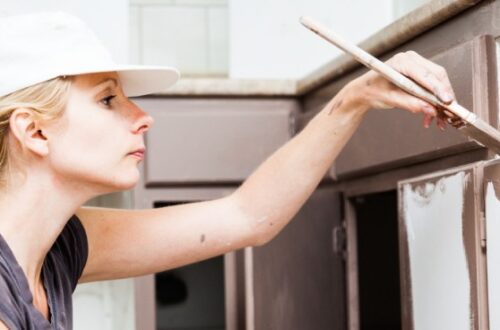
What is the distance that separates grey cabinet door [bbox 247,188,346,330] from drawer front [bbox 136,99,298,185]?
24 centimetres

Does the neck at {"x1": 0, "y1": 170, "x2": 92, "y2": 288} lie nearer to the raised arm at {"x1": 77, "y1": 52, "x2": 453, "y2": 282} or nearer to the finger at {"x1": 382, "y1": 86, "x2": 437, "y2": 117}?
the raised arm at {"x1": 77, "y1": 52, "x2": 453, "y2": 282}

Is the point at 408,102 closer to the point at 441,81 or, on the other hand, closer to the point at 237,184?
the point at 441,81

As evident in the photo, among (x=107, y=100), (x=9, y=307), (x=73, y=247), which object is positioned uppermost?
(x=107, y=100)

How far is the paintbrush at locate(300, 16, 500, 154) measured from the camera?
3.57ft

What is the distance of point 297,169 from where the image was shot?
141 centimetres

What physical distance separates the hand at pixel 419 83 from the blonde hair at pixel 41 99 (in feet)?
1.54

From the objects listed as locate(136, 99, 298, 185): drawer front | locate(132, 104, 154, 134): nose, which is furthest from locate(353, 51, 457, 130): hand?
locate(136, 99, 298, 185): drawer front

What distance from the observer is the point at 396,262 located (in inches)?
112

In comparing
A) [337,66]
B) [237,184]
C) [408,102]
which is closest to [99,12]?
[237,184]

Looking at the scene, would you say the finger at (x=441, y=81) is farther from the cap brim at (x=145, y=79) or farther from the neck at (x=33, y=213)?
the neck at (x=33, y=213)

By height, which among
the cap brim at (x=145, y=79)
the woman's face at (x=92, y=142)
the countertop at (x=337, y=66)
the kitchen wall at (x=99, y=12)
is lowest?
the woman's face at (x=92, y=142)

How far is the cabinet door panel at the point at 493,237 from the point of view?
3.67ft

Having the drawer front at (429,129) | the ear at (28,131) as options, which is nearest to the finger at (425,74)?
the drawer front at (429,129)

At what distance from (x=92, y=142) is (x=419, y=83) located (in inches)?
20.0
